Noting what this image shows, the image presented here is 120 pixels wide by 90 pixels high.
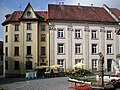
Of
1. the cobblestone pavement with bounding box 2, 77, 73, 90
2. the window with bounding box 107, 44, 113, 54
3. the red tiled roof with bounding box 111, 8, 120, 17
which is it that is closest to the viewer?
the cobblestone pavement with bounding box 2, 77, 73, 90

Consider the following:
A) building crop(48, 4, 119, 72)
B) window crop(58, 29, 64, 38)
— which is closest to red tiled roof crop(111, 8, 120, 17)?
building crop(48, 4, 119, 72)

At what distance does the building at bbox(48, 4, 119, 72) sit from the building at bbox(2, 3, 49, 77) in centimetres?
223

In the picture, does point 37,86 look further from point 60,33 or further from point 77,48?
point 77,48

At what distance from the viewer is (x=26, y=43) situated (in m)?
51.9

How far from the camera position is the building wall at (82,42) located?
2026 inches

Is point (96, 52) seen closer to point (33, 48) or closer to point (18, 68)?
point (33, 48)

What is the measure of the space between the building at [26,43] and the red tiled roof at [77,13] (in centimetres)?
305

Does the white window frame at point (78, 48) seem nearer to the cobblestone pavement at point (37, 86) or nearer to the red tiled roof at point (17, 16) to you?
the red tiled roof at point (17, 16)

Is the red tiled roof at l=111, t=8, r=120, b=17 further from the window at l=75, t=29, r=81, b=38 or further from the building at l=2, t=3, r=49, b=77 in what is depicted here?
the building at l=2, t=3, r=49, b=77

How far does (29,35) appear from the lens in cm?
5216

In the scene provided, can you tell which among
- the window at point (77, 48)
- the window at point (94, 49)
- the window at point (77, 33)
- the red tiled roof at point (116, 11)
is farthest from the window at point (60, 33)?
the red tiled roof at point (116, 11)

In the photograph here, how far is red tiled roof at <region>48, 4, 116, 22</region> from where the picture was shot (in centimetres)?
5322

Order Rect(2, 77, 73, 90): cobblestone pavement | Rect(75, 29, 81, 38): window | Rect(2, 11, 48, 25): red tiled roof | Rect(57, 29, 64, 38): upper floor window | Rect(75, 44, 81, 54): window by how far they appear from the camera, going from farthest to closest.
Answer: Rect(2, 11, 48, 25): red tiled roof → Rect(75, 29, 81, 38): window → Rect(75, 44, 81, 54): window → Rect(57, 29, 64, 38): upper floor window → Rect(2, 77, 73, 90): cobblestone pavement

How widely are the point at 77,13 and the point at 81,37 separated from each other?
19.0 ft
